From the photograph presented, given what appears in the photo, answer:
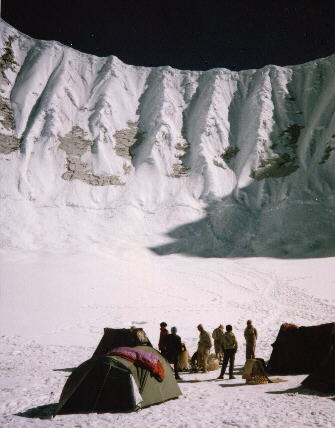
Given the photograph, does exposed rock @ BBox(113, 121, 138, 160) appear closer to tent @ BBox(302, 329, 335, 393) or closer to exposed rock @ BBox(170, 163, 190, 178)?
exposed rock @ BBox(170, 163, 190, 178)

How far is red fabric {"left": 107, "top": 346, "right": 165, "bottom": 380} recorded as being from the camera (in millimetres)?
7441

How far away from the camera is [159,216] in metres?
44.5

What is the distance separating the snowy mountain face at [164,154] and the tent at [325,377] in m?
29.6

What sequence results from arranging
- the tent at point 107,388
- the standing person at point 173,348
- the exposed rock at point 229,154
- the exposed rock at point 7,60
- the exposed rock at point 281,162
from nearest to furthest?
the tent at point 107,388 < the standing person at point 173,348 < the exposed rock at point 281,162 < the exposed rock at point 229,154 < the exposed rock at point 7,60

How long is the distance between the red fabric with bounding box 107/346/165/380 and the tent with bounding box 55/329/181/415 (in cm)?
9

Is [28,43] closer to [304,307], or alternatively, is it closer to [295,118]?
[295,118]

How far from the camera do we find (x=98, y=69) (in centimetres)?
6656

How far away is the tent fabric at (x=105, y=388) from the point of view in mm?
6922

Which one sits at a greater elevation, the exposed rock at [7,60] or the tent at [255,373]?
the exposed rock at [7,60]

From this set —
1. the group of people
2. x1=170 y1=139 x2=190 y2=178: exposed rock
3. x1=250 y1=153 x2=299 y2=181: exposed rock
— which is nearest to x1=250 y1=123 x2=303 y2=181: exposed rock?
x1=250 y1=153 x2=299 y2=181: exposed rock

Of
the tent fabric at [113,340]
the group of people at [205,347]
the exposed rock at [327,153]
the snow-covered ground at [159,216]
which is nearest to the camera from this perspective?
the group of people at [205,347]

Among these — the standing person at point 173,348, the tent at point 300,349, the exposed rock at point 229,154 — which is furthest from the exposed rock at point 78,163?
the tent at point 300,349

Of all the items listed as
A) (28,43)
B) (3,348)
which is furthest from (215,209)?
(28,43)

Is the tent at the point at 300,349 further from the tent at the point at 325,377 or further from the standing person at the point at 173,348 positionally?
the standing person at the point at 173,348
